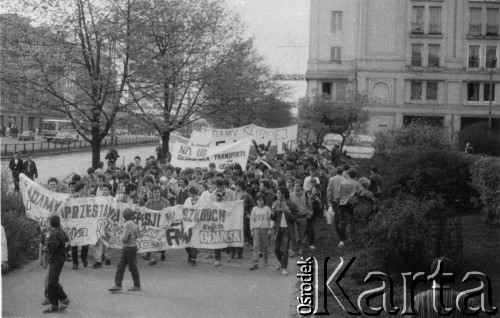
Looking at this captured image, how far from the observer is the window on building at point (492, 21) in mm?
53125

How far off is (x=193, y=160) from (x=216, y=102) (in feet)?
48.8

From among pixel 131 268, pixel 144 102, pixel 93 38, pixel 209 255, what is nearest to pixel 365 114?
pixel 144 102

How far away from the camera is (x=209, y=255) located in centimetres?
1539

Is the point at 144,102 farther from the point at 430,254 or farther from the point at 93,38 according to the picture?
the point at 430,254

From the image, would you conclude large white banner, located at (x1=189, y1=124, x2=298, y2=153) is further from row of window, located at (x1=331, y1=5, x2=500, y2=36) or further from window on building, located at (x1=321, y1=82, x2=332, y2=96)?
window on building, located at (x1=321, y1=82, x2=332, y2=96)

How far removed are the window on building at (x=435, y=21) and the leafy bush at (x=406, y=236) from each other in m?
45.7

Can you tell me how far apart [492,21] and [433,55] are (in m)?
5.20

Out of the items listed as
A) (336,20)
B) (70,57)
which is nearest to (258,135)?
(70,57)

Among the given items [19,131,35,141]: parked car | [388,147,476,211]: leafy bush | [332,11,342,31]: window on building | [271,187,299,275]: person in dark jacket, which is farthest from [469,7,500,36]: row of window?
[271,187,299,275]: person in dark jacket

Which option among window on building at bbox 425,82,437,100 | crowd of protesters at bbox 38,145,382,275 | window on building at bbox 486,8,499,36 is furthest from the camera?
window on building at bbox 425,82,437,100

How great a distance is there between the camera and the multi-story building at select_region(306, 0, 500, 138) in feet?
179

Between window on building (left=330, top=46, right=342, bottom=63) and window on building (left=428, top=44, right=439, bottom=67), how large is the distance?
1194 centimetres

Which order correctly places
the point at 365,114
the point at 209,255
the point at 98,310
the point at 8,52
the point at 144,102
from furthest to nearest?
the point at 365,114
the point at 144,102
the point at 8,52
the point at 209,255
the point at 98,310

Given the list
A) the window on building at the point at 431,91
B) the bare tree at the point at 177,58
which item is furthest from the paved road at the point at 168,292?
the window on building at the point at 431,91
